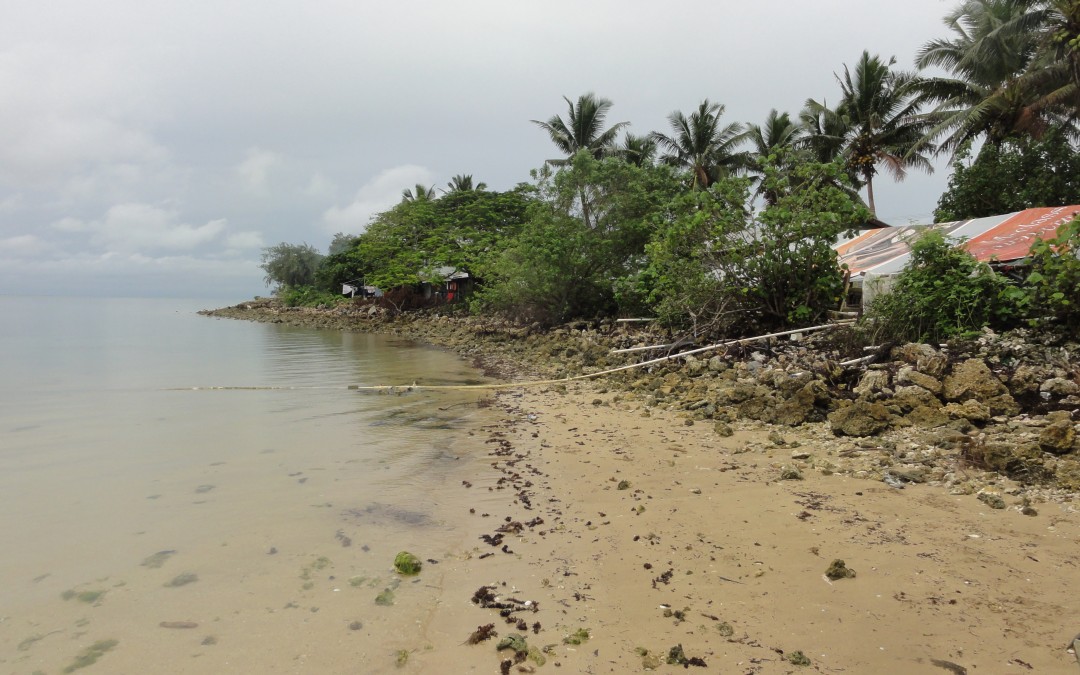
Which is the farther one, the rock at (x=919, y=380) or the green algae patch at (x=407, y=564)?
the rock at (x=919, y=380)

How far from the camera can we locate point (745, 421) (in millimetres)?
7754

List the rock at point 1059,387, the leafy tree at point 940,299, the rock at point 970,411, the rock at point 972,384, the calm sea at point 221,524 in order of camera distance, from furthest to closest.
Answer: the leafy tree at point 940,299 → the rock at point 972,384 → the rock at point 1059,387 → the rock at point 970,411 → the calm sea at point 221,524

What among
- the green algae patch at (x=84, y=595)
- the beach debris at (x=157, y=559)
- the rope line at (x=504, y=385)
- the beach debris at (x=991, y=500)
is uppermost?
the rope line at (x=504, y=385)

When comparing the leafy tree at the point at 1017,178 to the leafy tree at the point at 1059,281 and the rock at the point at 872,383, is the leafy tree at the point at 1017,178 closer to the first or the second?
the leafy tree at the point at 1059,281

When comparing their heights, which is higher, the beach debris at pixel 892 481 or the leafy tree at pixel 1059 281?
the leafy tree at pixel 1059 281

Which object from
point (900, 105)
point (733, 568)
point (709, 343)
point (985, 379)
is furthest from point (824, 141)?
point (733, 568)

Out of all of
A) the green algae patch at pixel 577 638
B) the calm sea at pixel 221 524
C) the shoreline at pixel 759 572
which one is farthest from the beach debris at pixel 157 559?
the green algae patch at pixel 577 638

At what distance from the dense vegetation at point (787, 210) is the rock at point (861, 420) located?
2888 millimetres

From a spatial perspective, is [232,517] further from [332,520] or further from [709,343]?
[709,343]

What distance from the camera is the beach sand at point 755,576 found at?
3094mm

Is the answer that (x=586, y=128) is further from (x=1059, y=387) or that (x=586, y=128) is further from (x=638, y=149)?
(x=1059, y=387)

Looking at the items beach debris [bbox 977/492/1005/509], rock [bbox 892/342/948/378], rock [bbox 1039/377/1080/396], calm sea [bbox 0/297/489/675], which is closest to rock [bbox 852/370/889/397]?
rock [bbox 892/342/948/378]


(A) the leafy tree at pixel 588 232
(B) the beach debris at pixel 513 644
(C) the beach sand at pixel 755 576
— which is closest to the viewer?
(C) the beach sand at pixel 755 576

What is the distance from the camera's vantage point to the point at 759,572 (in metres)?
3.88
